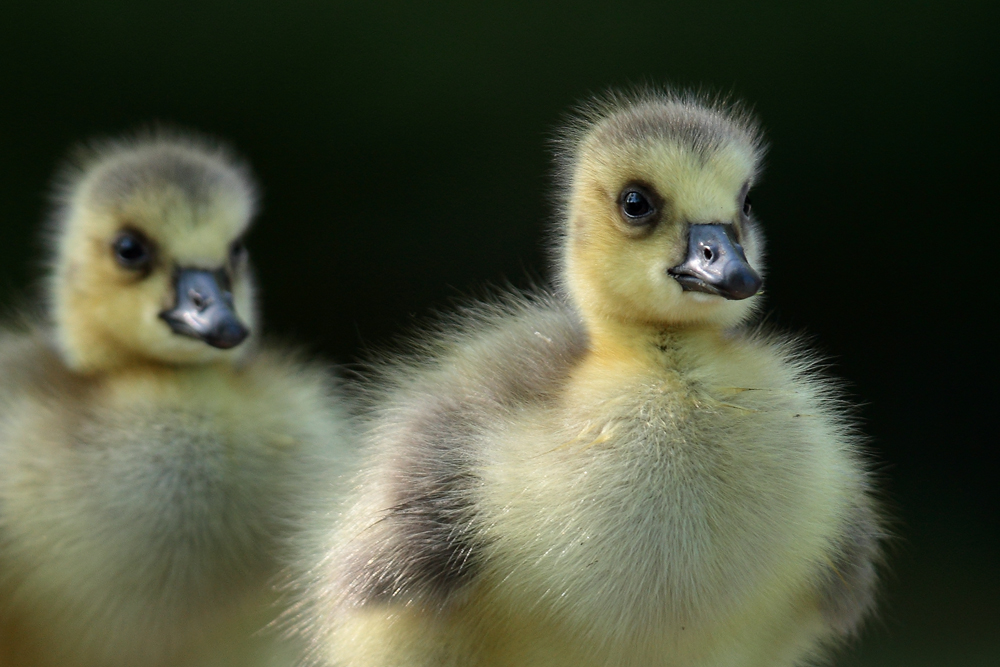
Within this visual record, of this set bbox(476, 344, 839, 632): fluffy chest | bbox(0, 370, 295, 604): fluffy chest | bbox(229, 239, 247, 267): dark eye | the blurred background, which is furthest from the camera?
the blurred background

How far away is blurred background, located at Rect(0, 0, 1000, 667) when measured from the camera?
5.17 ft

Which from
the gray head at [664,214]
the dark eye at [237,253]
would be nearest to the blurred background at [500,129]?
the dark eye at [237,253]

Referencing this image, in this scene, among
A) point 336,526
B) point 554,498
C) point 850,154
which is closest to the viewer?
point 554,498

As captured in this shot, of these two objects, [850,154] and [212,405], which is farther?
[850,154]

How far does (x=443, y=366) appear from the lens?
0.84 m

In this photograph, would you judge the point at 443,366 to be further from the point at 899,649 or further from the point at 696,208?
the point at 899,649

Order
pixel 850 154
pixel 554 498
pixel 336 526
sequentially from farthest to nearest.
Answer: pixel 850 154, pixel 336 526, pixel 554 498

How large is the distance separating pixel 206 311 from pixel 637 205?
339mm

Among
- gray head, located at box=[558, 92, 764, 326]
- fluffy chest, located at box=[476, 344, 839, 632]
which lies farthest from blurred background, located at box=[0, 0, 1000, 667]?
fluffy chest, located at box=[476, 344, 839, 632]

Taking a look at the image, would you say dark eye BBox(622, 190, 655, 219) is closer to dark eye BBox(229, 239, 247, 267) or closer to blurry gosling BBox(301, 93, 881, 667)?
blurry gosling BBox(301, 93, 881, 667)

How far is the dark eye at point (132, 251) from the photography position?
3.08 feet

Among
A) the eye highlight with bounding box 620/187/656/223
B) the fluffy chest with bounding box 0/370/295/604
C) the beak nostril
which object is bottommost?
the fluffy chest with bounding box 0/370/295/604

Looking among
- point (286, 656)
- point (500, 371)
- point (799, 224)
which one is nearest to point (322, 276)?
point (799, 224)

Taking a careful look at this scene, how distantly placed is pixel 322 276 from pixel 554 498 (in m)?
1.00
